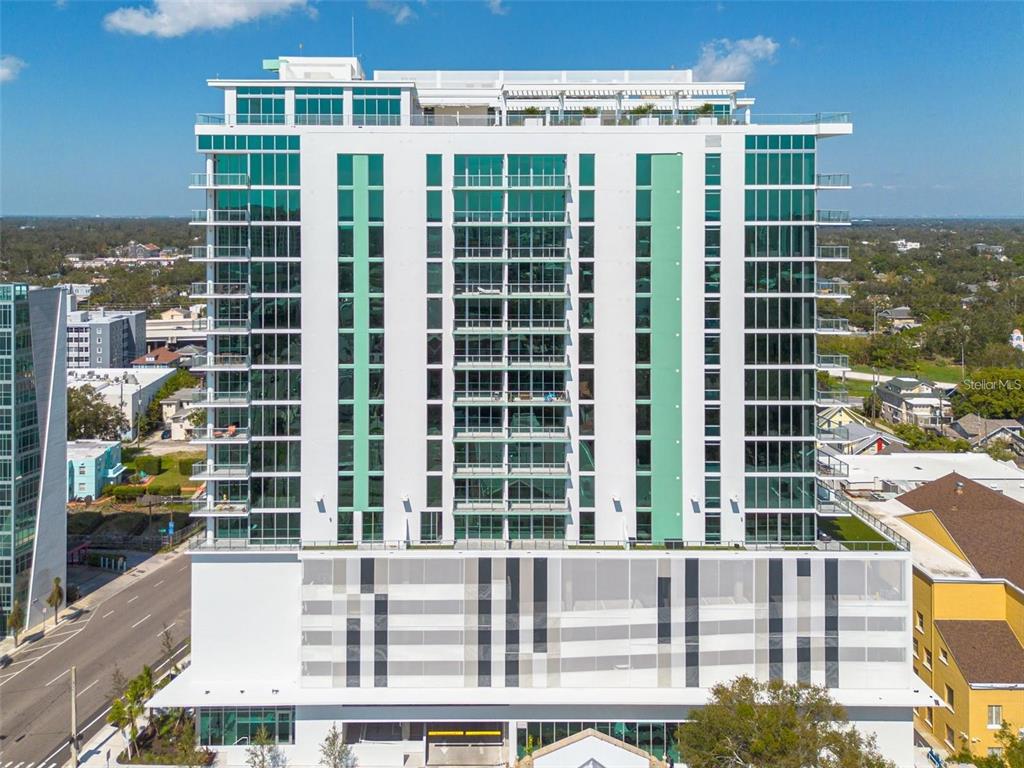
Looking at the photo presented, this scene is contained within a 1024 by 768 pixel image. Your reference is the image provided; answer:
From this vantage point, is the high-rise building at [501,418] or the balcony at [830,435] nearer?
the high-rise building at [501,418]

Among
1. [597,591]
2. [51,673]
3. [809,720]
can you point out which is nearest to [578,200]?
[597,591]

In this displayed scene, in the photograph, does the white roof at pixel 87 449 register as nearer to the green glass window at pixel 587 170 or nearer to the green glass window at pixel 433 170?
the green glass window at pixel 433 170

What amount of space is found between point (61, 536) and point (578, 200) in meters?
38.9

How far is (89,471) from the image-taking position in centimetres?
8088

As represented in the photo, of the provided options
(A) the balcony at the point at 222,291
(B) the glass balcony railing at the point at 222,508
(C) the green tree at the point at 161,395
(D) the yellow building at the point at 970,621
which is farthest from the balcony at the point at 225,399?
(C) the green tree at the point at 161,395

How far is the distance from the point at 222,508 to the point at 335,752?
1177 centimetres

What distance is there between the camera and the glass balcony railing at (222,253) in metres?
38.7

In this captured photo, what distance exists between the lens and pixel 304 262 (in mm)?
39219

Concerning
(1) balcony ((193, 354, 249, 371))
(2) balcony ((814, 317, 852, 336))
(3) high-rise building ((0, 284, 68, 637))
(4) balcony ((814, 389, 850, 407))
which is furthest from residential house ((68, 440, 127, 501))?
(2) balcony ((814, 317, 852, 336))

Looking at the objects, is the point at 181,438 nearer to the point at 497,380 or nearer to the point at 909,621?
the point at 497,380

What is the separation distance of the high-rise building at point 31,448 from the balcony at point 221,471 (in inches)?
711

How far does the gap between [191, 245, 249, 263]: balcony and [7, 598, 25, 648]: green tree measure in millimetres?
26015

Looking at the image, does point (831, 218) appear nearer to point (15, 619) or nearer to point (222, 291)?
point (222, 291)

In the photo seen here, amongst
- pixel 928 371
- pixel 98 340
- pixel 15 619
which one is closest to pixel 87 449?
pixel 15 619
